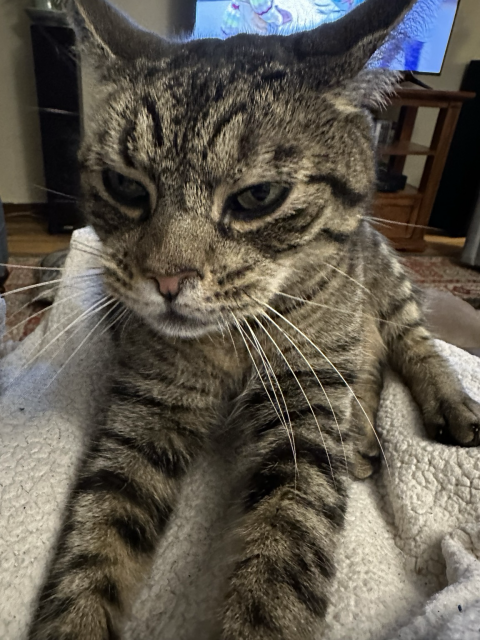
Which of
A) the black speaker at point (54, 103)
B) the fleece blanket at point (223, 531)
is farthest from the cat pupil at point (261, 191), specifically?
the black speaker at point (54, 103)

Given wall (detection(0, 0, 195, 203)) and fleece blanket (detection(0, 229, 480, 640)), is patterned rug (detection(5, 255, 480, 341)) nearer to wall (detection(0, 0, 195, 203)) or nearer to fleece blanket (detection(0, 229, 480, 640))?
wall (detection(0, 0, 195, 203))

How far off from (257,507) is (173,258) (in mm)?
365

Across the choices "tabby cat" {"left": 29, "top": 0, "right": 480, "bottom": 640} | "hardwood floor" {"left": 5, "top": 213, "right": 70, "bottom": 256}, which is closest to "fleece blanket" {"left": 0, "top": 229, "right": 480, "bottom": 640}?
"tabby cat" {"left": 29, "top": 0, "right": 480, "bottom": 640}

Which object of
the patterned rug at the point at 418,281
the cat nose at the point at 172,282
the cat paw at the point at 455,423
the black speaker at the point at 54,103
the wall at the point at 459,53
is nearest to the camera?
the cat nose at the point at 172,282

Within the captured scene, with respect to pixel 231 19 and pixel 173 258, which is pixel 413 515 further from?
pixel 231 19

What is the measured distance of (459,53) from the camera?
3.00 metres

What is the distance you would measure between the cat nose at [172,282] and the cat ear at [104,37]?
361mm

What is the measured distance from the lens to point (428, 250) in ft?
9.88

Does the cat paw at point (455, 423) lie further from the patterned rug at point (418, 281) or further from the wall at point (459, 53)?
the wall at point (459, 53)

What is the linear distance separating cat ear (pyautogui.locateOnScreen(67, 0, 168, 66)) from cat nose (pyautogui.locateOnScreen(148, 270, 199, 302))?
14.2 inches

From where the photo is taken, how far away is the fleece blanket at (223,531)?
61 cm

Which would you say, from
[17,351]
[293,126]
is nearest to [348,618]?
[293,126]

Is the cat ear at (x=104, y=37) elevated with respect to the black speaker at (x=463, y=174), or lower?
elevated

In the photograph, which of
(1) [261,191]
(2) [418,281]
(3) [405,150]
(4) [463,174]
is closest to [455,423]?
(1) [261,191]
